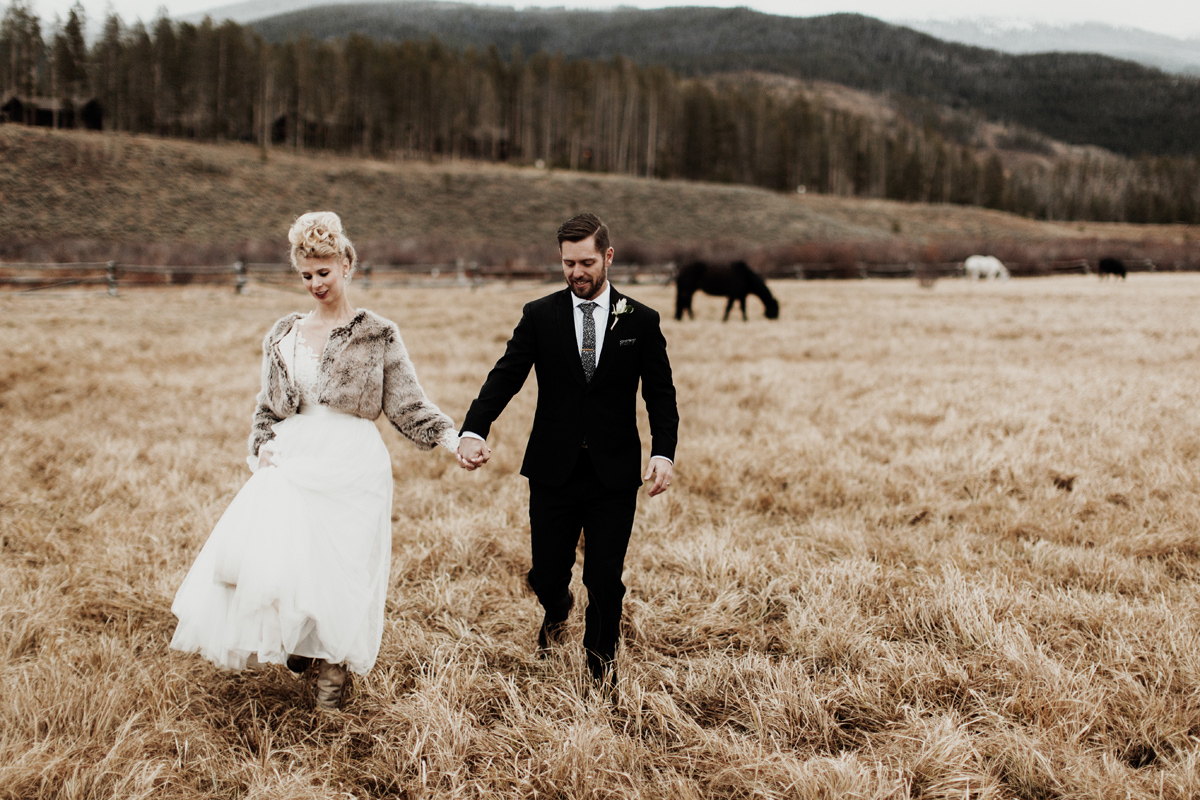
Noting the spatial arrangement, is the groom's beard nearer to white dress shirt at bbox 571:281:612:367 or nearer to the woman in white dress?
white dress shirt at bbox 571:281:612:367

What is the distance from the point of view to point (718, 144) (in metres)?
83.3

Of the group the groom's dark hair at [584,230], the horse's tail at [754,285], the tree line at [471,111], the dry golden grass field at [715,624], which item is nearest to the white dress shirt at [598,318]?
the groom's dark hair at [584,230]

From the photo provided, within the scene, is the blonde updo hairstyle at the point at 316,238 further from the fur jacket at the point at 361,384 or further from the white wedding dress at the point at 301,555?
the white wedding dress at the point at 301,555

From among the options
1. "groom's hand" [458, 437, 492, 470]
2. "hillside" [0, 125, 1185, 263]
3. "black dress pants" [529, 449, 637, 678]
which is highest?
"hillside" [0, 125, 1185, 263]

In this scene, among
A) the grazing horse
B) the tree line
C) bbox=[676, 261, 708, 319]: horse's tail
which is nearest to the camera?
bbox=[676, 261, 708, 319]: horse's tail

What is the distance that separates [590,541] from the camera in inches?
108

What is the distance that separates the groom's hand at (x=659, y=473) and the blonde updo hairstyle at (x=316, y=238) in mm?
1332

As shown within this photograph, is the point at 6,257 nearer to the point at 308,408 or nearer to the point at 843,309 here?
the point at 843,309

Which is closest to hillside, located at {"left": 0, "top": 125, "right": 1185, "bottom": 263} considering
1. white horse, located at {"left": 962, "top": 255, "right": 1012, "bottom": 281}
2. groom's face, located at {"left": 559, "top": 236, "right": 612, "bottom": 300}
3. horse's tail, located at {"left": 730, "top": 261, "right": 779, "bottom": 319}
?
white horse, located at {"left": 962, "top": 255, "right": 1012, "bottom": 281}

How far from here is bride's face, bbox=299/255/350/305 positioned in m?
2.44

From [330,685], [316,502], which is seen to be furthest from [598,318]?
[330,685]

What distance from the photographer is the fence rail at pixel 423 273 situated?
21844 mm

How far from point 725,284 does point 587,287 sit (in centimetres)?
1517

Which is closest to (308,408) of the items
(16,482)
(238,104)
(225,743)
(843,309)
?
(225,743)
